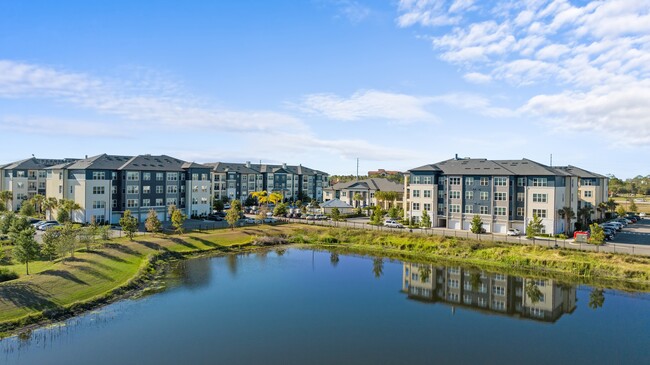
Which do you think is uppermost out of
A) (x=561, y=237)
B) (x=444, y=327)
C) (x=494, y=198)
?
(x=494, y=198)

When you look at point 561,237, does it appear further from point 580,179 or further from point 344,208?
point 344,208

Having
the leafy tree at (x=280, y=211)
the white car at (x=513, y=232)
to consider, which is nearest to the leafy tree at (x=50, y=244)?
the leafy tree at (x=280, y=211)

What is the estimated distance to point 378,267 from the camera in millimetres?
45094

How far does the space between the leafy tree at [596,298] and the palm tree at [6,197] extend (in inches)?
3563

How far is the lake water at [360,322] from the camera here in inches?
877

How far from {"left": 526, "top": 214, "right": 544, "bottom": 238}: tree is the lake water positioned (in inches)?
438

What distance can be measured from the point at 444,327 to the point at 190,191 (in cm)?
5305

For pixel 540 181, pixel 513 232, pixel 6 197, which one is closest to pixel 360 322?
pixel 513 232

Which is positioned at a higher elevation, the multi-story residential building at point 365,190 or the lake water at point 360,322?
the multi-story residential building at point 365,190

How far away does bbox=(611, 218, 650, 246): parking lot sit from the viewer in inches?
1994

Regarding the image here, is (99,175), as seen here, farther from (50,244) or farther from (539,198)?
(539,198)

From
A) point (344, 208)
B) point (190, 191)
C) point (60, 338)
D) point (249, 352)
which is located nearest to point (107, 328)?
point (60, 338)

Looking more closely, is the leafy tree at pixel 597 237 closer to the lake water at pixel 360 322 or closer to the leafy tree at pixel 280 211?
the lake water at pixel 360 322

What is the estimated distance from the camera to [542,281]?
3884cm
